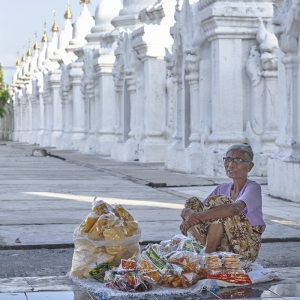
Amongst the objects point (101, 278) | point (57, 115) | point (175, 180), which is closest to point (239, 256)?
point (101, 278)

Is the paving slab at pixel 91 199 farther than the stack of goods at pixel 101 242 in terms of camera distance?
Yes

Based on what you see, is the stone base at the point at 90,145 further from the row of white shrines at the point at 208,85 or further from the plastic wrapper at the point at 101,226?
the plastic wrapper at the point at 101,226

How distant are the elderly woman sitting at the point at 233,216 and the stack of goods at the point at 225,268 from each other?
0.65 ft

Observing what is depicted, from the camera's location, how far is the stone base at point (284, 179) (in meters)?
11.4

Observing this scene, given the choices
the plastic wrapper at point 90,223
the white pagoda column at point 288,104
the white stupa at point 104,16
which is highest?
the white stupa at point 104,16

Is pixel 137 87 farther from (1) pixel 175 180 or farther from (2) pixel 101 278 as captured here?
(2) pixel 101 278

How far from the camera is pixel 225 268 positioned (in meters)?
5.88

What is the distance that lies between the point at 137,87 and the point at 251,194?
15.7 meters

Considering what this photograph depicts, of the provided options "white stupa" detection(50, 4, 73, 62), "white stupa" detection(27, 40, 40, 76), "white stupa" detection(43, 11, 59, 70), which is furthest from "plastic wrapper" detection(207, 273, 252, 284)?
"white stupa" detection(27, 40, 40, 76)

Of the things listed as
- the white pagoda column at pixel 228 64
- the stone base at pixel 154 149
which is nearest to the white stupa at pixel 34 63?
the stone base at pixel 154 149

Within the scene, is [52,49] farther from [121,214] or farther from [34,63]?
[121,214]

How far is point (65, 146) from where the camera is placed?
3378 centimetres

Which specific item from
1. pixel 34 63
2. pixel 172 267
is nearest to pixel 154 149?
pixel 172 267

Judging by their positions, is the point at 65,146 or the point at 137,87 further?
the point at 65,146
